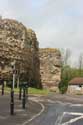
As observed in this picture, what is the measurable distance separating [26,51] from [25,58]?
1287mm

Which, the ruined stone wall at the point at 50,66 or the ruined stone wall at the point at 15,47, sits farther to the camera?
the ruined stone wall at the point at 50,66

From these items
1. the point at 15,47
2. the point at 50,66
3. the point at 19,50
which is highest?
the point at 15,47

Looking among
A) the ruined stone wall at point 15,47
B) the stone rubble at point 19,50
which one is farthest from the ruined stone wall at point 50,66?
→ the ruined stone wall at point 15,47

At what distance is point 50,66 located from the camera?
74688 mm

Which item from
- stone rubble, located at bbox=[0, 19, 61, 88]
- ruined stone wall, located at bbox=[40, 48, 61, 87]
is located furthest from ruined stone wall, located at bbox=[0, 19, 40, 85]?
ruined stone wall, located at bbox=[40, 48, 61, 87]

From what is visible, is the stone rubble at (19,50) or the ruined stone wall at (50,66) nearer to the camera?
the stone rubble at (19,50)

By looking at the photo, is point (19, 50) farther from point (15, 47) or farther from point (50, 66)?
point (50, 66)

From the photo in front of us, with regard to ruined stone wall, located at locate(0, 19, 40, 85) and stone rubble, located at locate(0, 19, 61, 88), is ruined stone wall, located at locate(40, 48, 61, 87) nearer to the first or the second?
stone rubble, located at locate(0, 19, 61, 88)

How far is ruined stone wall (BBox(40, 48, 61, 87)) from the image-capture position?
7419 centimetres

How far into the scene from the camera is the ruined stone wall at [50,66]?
7419 cm

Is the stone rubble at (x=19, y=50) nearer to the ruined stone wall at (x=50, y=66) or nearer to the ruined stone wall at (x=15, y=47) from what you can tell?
the ruined stone wall at (x=15, y=47)

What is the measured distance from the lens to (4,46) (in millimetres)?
61188

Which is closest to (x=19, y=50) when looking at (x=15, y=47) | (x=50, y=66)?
(x=15, y=47)

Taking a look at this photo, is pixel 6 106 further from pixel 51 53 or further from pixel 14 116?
pixel 51 53
